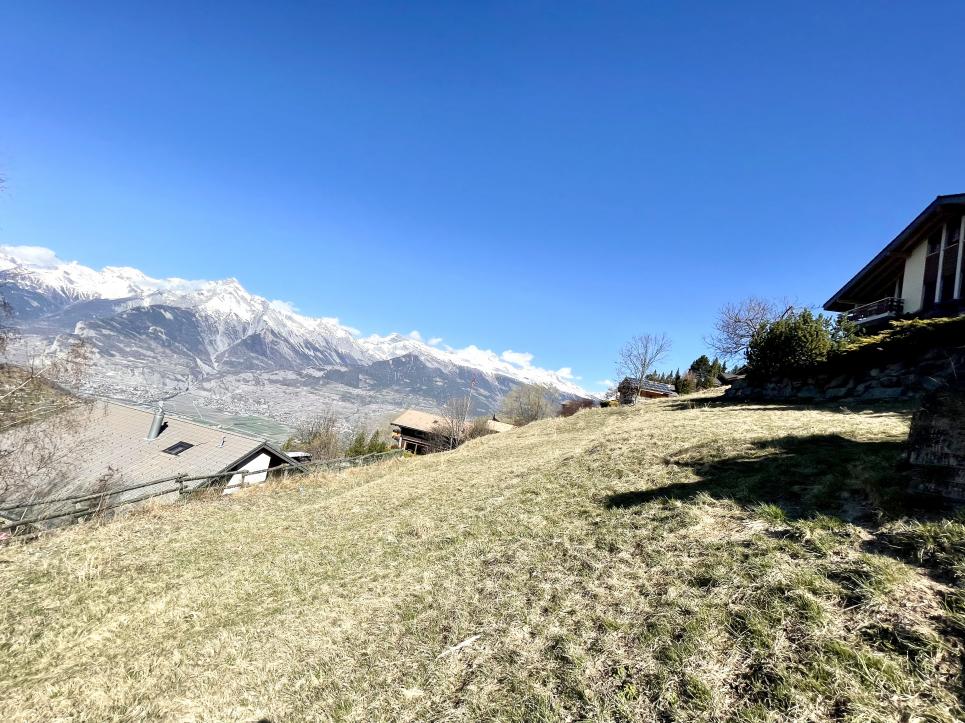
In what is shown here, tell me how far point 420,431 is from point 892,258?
59503 millimetres

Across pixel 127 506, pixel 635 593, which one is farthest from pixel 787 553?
pixel 127 506

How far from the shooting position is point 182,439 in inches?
1286

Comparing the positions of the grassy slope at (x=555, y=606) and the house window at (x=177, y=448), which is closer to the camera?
the grassy slope at (x=555, y=606)

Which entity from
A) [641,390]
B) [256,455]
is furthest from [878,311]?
[256,455]

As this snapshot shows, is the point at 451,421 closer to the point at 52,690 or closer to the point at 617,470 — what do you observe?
the point at 617,470

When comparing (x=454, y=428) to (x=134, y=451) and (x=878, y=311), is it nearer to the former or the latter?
(x=134, y=451)

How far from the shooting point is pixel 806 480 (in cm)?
706

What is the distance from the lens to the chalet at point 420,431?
65.3m

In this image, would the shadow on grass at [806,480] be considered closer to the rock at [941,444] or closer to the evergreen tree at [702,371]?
the rock at [941,444]

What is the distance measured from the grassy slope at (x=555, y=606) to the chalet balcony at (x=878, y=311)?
18.2m

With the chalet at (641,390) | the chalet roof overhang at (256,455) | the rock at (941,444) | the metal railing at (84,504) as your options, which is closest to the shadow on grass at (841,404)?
the rock at (941,444)

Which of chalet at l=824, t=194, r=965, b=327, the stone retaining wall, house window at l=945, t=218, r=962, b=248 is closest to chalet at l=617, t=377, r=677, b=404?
chalet at l=824, t=194, r=965, b=327

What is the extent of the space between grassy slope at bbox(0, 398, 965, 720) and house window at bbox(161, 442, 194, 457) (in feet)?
74.7

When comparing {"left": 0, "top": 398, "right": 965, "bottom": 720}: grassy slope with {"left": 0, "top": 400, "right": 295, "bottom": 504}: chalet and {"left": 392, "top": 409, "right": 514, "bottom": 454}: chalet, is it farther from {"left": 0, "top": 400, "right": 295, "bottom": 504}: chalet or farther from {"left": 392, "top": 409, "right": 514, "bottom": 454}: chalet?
{"left": 392, "top": 409, "right": 514, "bottom": 454}: chalet
